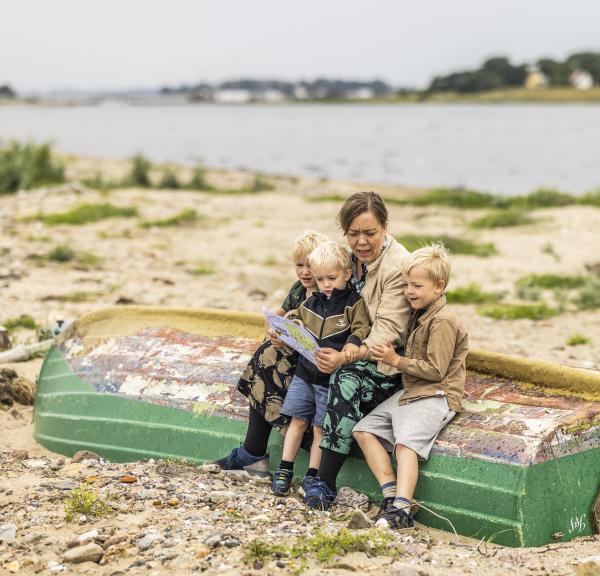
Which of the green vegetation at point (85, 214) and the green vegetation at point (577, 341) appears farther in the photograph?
the green vegetation at point (85, 214)

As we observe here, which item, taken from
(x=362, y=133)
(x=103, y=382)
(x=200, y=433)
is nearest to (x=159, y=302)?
(x=103, y=382)

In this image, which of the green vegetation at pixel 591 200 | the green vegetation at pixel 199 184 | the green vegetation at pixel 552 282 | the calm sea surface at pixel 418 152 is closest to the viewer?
the green vegetation at pixel 552 282

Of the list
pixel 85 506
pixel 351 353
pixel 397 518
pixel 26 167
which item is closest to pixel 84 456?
pixel 85 506

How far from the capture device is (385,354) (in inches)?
164

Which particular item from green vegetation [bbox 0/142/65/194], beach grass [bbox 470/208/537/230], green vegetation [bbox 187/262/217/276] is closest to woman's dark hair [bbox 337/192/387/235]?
green vegetation [bbox 187/262/217/276]

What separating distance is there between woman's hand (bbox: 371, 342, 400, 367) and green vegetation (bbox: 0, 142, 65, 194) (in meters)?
15.9

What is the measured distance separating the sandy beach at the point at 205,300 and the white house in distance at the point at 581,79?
246 ft

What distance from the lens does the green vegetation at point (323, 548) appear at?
145 inches

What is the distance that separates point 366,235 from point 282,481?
50.2 inches

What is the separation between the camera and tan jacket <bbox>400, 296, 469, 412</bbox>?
4.21 metres

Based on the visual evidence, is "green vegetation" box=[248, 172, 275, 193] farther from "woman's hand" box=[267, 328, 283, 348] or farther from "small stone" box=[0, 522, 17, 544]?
"small stone" box=[0, 522, 17, 544]

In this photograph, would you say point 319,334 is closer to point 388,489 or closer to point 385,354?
point 385,354

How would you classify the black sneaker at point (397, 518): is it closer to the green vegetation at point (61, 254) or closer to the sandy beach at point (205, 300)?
the sandy beach at point (205, 300)

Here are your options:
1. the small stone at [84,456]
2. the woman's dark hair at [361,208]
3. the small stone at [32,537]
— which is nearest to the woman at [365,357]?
the woman's dark hair at [361,208]
